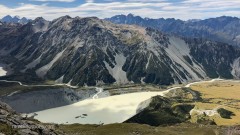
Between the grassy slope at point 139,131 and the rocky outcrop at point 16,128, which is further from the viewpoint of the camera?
the grassy slope at point 139,131

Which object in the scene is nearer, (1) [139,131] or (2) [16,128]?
(2) [16,128]

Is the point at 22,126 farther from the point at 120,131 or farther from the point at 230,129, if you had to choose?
the point at 230,129

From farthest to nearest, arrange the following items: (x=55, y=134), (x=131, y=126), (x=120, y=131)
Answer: (x=131, y=126), (x=120, y=131), (x=55, y=134)

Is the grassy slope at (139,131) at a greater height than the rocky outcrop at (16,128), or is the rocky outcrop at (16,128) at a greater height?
the rocky outcrop at (16,128)

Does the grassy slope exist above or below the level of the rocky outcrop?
below

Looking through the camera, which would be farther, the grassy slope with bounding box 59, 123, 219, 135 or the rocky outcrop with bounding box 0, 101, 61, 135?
the grassy slope with bounding box 59, 123, 219, 135

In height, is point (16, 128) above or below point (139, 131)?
above

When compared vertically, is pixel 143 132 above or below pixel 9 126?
below

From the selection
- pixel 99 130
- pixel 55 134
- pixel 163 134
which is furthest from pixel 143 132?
pixel 55 134

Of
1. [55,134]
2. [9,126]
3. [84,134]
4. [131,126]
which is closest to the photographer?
[9,126]

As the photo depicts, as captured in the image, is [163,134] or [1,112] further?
[163,134]

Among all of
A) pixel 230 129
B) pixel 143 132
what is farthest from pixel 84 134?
pixel 230 129
